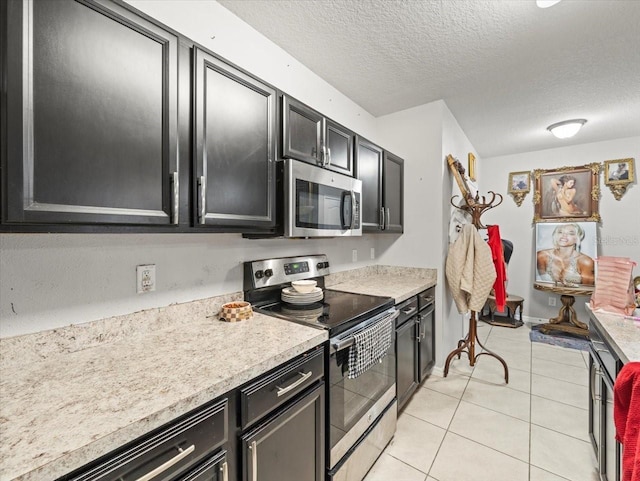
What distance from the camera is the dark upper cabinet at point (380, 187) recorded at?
2.27m

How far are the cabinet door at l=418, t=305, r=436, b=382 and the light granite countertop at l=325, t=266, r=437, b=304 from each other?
24 cm

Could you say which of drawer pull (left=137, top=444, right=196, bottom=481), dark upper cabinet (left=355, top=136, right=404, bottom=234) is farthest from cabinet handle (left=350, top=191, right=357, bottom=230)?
drawer pull (left=137, top=444, right=196, bottom=481)

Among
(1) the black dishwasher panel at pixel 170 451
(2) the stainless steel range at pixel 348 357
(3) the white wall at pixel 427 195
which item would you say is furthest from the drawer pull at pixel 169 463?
(3) the white wall at pixel 427 195

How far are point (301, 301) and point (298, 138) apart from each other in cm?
94

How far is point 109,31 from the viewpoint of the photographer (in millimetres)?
917

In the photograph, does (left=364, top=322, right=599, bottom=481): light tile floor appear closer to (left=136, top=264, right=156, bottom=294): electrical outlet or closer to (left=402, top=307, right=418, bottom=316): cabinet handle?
(left=402, top=307, right=418, bottom=316): cabinet handle

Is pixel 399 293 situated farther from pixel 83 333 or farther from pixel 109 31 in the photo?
pixel 109 31

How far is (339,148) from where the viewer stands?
1981 millimetres

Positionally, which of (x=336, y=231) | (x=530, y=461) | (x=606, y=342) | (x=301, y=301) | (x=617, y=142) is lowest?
(x=530, y=461)

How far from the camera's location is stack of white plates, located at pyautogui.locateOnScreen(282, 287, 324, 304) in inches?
67.9

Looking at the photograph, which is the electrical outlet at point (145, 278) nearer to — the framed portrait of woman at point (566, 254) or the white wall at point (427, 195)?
the white wall at point (427, 195)

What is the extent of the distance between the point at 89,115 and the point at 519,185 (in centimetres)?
523

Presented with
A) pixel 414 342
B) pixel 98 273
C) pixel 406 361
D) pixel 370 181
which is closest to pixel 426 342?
pixel 414 342

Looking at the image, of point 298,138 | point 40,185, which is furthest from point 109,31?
point 298,138
